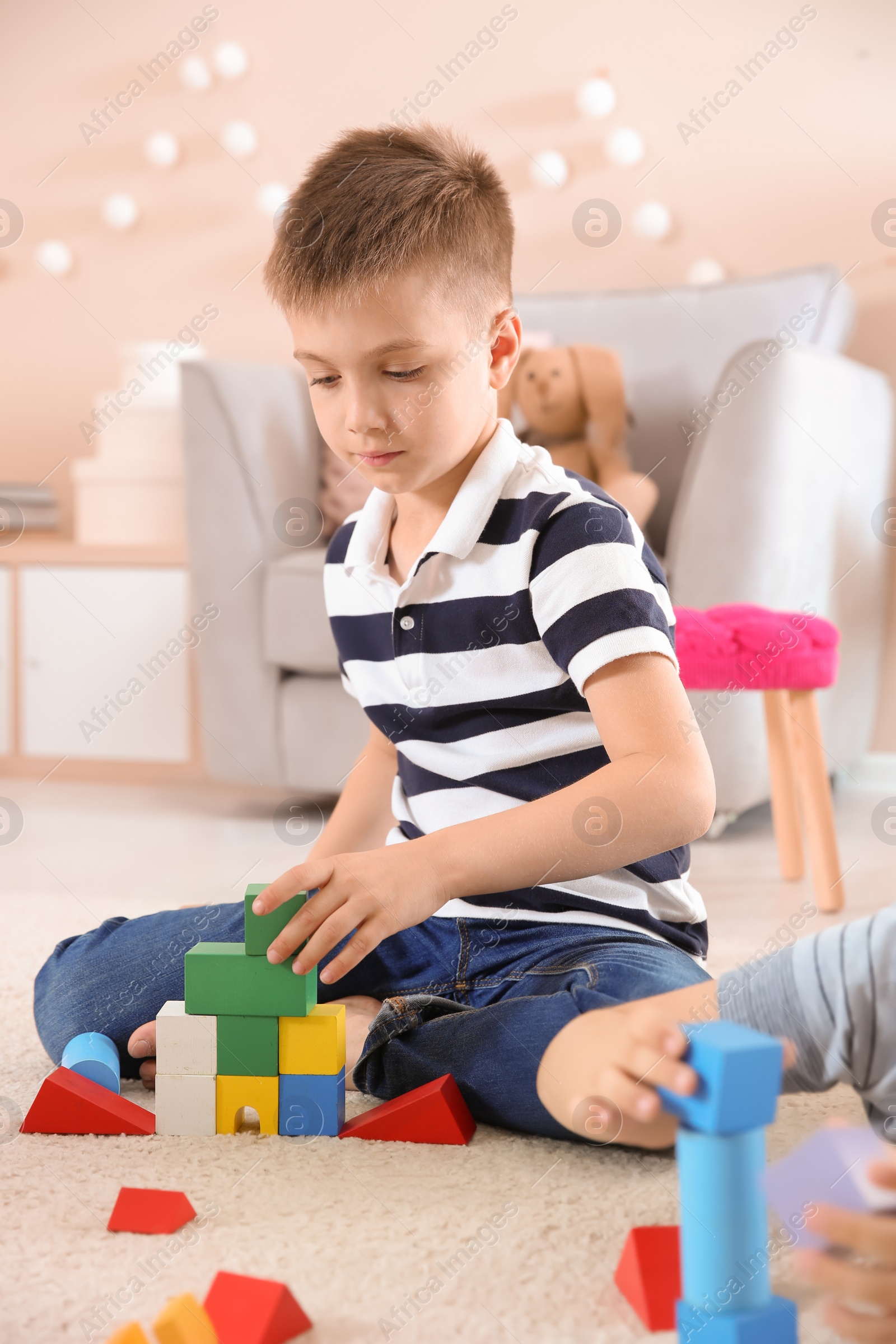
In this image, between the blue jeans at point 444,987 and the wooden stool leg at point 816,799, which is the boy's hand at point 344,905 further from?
the wooden stool leg at point 816,799

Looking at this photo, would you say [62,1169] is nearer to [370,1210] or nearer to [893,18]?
[370,1210]

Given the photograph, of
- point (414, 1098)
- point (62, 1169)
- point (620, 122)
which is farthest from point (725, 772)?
point (620, 122)

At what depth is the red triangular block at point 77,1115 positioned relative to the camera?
2.35ft

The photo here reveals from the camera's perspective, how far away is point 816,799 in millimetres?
1347

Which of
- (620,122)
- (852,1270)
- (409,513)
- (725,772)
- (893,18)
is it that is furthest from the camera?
(620,122)

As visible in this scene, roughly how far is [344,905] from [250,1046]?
115 millimetres

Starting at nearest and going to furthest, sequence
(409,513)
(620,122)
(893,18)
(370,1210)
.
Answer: (370,1210) < (409,513) < (893,18) < (620,122)

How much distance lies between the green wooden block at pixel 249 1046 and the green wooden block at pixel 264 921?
5 cm

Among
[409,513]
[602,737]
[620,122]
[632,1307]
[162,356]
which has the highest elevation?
[620,122]

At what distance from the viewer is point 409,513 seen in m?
0.86

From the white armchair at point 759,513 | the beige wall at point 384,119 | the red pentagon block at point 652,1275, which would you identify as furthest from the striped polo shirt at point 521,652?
the beige wall at point 384,119

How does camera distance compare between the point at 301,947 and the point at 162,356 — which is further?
the point at 162,356

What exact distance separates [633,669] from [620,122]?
1.86 meters

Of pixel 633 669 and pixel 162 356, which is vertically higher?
pixel 162 356
